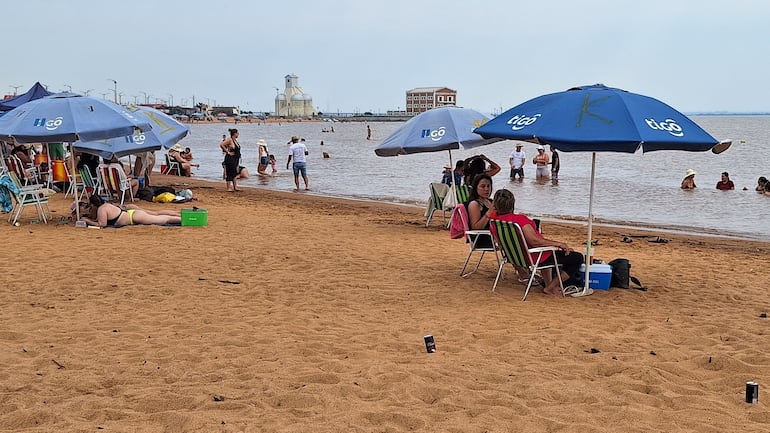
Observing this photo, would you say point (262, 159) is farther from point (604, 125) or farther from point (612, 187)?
point (604, 125)

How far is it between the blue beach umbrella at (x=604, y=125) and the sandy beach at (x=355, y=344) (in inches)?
53.6

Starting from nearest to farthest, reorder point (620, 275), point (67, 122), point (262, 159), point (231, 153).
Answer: point (620, 275), point (67, 122), point (231, 153), point (262, 159)

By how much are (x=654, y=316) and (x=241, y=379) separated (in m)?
3.38

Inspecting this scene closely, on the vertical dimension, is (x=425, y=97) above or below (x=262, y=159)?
above

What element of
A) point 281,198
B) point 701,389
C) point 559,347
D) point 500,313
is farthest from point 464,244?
point 281,198

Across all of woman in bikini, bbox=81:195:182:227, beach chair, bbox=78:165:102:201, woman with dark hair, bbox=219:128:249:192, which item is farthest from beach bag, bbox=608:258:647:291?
woman with dark hair, bbox=219:128:249:192

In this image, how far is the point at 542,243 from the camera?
627cm

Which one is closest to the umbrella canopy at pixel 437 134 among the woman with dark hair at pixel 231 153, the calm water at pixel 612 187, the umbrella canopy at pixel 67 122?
the umbrella canopy at pixel 67 122

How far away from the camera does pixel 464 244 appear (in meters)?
9.42

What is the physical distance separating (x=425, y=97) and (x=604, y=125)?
174 metres

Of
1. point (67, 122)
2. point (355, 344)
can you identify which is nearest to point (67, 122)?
point (67, 122)

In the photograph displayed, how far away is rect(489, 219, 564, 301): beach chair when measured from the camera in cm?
611

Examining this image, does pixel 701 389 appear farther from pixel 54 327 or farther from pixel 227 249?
pixel 227 249

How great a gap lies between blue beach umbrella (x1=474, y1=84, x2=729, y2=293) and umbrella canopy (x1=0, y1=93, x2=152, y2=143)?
215 inches
